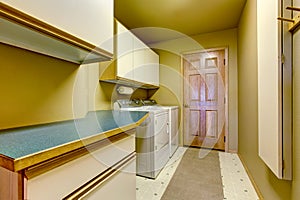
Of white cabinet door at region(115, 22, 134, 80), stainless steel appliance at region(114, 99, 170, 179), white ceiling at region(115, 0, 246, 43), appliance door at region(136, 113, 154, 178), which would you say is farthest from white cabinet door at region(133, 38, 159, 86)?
appliance door at region(136, 113, 154, 178)

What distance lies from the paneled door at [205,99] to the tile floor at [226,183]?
73cm

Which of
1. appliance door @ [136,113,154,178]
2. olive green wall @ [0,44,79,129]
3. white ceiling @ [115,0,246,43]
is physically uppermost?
white ceiling @ [115,0,246,43]

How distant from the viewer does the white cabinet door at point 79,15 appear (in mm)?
766

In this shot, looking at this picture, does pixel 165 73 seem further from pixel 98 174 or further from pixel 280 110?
pixel 98 174

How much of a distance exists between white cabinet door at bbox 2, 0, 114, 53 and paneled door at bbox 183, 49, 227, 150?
2.36 m

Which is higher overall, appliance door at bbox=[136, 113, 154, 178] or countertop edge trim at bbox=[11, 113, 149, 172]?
countertop edge trim at bbox=[11, 113, 149, 172]

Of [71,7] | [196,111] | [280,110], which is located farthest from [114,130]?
[196,111]

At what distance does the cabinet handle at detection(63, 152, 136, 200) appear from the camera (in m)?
0.68

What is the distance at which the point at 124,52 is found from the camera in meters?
2.00

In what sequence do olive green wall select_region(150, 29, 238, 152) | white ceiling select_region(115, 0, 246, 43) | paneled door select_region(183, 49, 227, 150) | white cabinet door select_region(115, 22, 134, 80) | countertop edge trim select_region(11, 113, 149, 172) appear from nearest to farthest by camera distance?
1. countertop edge trim select_region(11, 113, 149, 172)
2. white cabinet door select_region(115, 22, 134, 80)
3. white ceiling select_region(115, 0, 246, 43)
4. olive green wall select_region(150, 29, 238, 152)
5. paneled door select_region(183, 49, 227, 150)

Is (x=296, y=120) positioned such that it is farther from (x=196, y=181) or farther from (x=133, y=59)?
(x=133, y=59)

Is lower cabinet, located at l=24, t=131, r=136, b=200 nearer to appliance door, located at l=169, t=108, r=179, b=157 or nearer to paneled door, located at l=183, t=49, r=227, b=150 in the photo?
appliance door, located at l=169, t=108, r=179, b=157

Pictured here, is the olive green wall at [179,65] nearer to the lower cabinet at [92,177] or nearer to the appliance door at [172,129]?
the appliance door at [172,129]

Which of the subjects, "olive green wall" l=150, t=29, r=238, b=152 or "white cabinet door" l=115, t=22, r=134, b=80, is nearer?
"white cabinet door" l=115, t=22, r=134, b=80
